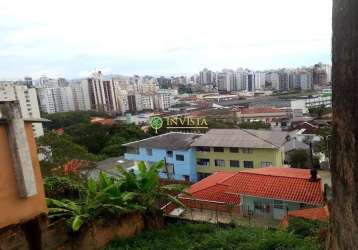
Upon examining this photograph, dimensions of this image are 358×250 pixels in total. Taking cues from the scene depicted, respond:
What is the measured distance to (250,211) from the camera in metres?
12.3

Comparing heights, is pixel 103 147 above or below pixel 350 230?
below

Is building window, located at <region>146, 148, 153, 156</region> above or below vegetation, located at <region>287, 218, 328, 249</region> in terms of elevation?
below

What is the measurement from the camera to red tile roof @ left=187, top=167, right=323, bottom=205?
1181cm

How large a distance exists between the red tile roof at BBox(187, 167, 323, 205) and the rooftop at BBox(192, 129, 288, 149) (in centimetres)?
765

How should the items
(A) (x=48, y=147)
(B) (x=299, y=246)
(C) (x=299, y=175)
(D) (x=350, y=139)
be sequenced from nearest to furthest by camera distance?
(D) (x=350, y=139), (B) (x=299, y=246), (C) (x=299, y=175), (A) (x=48, y=147)

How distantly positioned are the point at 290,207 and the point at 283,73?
368 ft

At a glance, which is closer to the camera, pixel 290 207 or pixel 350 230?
pixel 350 230

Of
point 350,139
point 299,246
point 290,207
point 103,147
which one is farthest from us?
point 103,147

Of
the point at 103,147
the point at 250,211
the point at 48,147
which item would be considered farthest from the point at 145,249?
the point at 103,147

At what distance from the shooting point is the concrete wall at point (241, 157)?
21598mm

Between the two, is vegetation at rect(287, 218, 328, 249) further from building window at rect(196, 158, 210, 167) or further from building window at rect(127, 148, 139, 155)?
building window at rect(127, 148, 139, 155)

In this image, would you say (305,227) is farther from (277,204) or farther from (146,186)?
(277,204)

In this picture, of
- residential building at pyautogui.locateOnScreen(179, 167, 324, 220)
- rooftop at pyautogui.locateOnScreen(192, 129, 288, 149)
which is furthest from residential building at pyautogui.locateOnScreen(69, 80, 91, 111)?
residential building at pyautogui.locateOnScreen(179, 167, 324, 220)

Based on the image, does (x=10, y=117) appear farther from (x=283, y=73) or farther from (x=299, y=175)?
(x=283, y=73)
